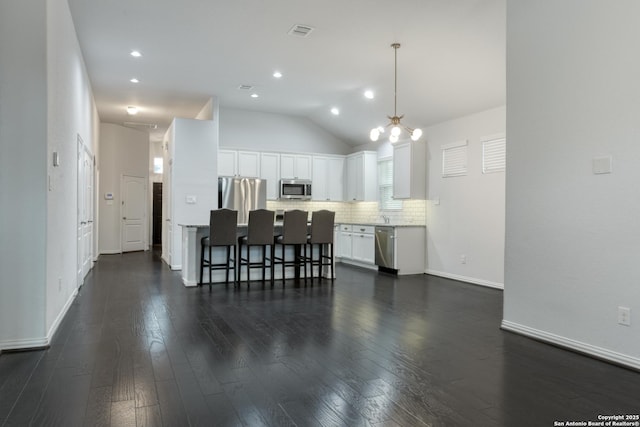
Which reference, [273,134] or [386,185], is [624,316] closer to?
[386,185]

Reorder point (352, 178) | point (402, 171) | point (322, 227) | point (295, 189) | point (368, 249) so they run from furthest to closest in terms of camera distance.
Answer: point (352, 178), point (295, 189), point (368, 249), point (402, 171), point (322, 227)

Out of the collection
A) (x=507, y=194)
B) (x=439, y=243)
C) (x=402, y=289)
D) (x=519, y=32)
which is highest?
(x=519, y=32)

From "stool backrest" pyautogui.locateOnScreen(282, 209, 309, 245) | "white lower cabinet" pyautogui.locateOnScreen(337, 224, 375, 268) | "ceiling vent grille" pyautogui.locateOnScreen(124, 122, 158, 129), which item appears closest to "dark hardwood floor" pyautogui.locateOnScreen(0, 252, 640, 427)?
"stool backrest" pyautogui.locateOnScreen(282, 209, 309, 245)

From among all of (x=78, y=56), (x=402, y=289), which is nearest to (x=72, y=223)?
(x=78, y=56)

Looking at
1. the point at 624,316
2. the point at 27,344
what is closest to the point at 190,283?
the point at 27,344

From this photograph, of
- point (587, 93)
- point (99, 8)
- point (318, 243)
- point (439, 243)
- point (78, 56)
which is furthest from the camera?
point (439, 243)

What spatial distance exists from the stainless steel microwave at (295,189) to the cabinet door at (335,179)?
1.87 ft

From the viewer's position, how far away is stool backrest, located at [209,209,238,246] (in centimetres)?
570

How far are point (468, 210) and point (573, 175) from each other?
3.30 meters

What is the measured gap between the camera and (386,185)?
863 cm

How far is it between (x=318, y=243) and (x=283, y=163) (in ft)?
10.1

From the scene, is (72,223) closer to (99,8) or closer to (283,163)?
(99,8)

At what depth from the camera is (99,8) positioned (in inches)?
176

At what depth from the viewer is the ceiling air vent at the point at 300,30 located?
15.9 ft
